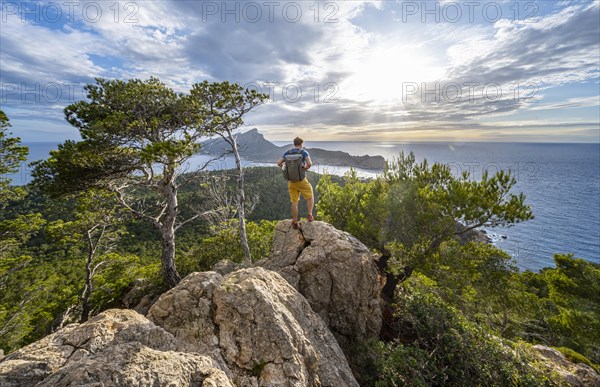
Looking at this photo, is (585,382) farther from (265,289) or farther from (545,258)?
(545,258)

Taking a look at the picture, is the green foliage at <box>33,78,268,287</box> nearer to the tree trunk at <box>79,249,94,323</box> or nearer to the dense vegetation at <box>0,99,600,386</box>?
the dense vegetation at <box>0,99,600,386</box>

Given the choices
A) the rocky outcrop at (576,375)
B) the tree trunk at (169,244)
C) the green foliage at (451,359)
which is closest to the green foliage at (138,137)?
the tree trunk at (169,244)

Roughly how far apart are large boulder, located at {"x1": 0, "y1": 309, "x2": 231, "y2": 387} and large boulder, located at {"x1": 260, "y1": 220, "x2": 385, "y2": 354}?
5.03 metres

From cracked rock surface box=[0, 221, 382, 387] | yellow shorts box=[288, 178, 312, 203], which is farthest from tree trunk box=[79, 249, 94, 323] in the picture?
yellow shorts box=[288, 178, 312, 203]

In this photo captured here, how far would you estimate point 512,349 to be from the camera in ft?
28.0

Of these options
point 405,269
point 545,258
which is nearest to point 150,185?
point 405,269

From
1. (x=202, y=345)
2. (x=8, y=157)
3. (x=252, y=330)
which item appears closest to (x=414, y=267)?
(x=252, y=330)

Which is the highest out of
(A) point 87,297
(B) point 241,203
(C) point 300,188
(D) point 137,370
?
(C) point 300,188

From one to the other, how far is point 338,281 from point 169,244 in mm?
9249

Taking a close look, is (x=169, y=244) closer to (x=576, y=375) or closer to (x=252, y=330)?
(x=252, y=330)

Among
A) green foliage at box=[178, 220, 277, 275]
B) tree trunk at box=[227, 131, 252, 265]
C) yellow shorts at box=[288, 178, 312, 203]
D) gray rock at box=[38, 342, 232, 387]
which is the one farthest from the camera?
green foliage at box=[178, 220, 277, 275]

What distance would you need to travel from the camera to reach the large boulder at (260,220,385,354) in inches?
365

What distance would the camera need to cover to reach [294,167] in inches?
374

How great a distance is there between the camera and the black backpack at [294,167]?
9.39m
